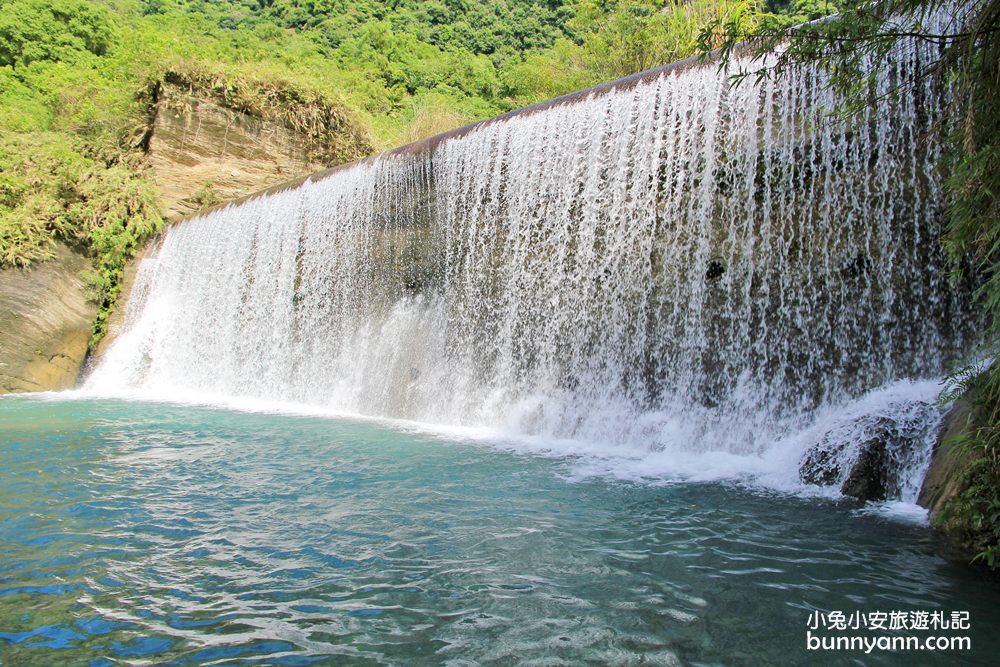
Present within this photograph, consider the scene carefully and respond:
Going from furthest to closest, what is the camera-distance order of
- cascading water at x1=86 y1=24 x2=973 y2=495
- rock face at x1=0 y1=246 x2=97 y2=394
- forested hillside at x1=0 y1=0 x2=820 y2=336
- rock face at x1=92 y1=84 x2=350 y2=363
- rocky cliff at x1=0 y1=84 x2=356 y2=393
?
rock face at x1=92 y1=84 x2=350 y2=363 < forested hillside at x1=0 y1=0 x2=820 y2=336 < rocky cliff at x1=0 y1=84 x2=356 y2=393 < rock face at x1=0 y1=246 x2=97 y2=394 < cascading water at x1=86 y1=24 x2=973 y2=495

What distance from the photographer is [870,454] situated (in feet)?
15.0

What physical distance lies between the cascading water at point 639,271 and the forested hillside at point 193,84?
2272 mm

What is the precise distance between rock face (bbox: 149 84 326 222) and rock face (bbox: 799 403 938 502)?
14174 mm

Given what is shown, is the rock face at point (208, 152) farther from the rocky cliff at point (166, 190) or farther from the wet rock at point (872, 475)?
the wet rock at point (872, 475)

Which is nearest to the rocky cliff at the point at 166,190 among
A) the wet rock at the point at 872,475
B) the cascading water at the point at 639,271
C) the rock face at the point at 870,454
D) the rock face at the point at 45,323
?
the rock face at the point at 45,323

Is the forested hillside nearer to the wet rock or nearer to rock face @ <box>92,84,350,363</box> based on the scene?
rock face @ <box>92,84,350,363</box>

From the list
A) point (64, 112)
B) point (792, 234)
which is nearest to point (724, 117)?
point (792, 234)

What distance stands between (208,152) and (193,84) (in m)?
1.59

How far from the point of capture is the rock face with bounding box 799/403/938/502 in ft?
14.5

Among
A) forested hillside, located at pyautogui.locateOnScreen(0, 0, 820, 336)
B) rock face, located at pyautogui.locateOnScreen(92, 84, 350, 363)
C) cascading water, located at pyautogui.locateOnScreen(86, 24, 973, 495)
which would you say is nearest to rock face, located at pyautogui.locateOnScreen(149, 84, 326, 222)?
rock face, located at pyautogui.locateOnScreen(92, 84, 350, 363)

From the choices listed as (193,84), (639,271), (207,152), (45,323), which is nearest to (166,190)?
(207,152)

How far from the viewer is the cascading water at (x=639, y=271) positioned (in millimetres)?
5887

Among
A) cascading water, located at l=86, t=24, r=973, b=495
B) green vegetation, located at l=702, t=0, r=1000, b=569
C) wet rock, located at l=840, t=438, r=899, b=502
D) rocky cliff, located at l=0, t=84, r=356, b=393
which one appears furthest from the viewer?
rocky cliff, located at l=0, t=84, r=356, b=393

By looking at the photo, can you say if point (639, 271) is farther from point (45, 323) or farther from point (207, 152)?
point (207, 152)
